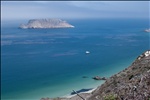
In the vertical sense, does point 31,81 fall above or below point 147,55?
below

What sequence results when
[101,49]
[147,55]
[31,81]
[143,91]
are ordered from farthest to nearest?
[101,49]
[31,81]
[147,55]
[143,91]

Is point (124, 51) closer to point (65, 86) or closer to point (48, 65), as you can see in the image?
point (48, 65)

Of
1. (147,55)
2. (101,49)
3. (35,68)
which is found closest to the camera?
(147,55)

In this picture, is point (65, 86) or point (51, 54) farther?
point (51, 54)

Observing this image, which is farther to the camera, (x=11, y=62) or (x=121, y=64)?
(x=11, y=62)

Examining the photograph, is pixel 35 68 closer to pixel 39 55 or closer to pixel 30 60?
pixel 30 60

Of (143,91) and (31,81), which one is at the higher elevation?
(143,91)

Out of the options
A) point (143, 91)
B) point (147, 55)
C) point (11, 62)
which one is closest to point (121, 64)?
point (11, 62)

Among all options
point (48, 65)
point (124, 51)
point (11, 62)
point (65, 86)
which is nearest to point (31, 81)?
point (65, 86)

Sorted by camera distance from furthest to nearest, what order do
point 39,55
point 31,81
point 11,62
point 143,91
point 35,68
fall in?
point 39,55
point 11,62
point 35,68
point 31,81
point 143,91
